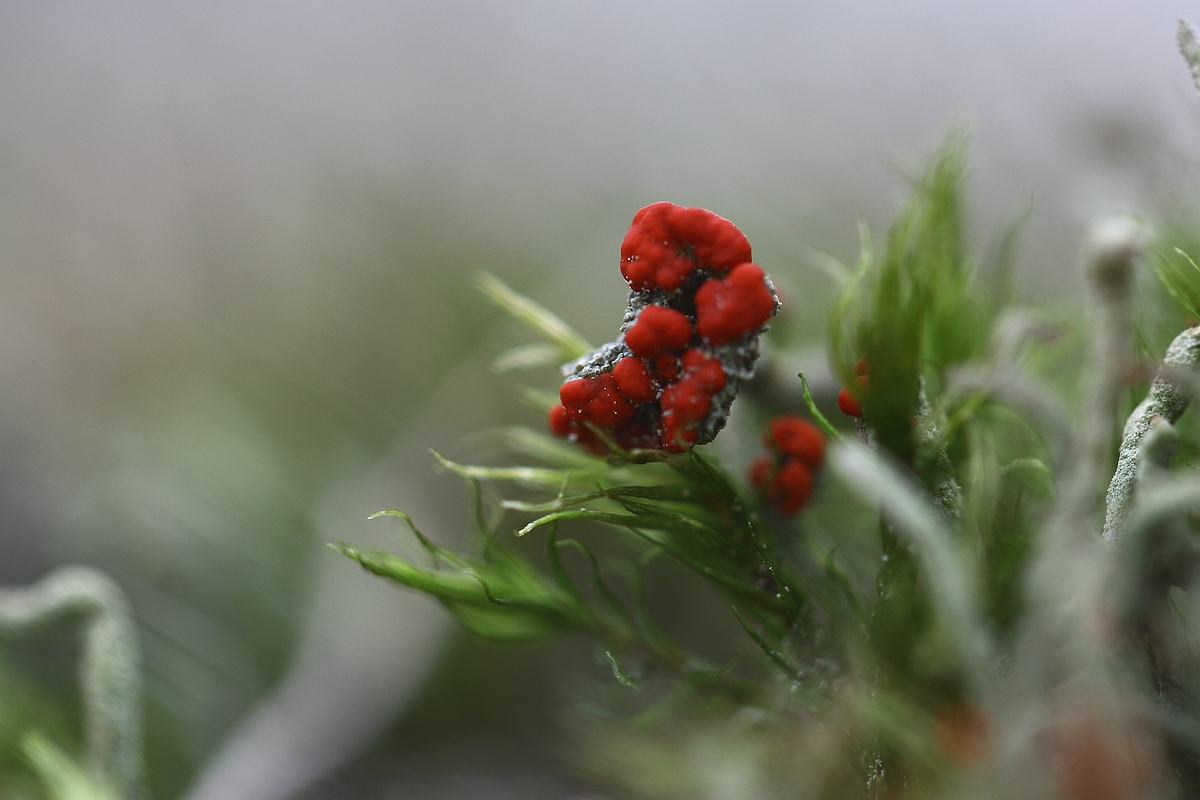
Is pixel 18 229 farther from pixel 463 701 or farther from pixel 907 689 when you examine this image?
pixel 907 689

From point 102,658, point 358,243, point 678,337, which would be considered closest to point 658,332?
point 678,337

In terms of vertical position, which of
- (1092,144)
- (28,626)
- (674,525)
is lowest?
(28,626)

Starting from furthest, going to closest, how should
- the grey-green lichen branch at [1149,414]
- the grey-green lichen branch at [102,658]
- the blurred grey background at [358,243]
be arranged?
the blurred grey background at [358,243], the grey-green lichen branch at [102,658], the grey-green lichen branch at [1149,414]

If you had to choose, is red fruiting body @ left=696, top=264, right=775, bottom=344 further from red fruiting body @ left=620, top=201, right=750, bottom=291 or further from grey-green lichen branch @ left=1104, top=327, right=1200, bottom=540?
grey-green lichen branch @ left=1104, top=327, right=1200, bottom=540

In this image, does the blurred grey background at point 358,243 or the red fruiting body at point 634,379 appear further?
the blurred grey background at point 358,243

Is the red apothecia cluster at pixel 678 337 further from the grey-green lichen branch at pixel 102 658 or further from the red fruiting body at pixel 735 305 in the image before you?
the grey-green lichen branch at pixel 102 658

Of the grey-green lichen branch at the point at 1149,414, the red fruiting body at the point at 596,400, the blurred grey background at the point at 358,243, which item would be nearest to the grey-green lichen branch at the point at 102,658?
the blurred grey background at the point at 358,243

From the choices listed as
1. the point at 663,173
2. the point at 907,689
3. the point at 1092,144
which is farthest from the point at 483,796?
the point at 663,173
